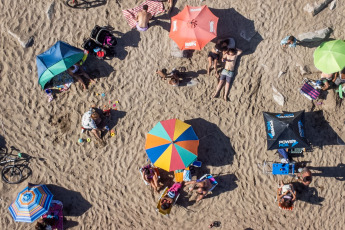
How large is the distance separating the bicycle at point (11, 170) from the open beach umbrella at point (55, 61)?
2.93 meters

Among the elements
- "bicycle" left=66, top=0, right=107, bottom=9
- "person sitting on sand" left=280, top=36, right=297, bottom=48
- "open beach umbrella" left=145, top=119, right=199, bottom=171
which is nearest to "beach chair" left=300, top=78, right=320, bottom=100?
"person sitting on sand" left=280, top=36, right=297, bottom=48

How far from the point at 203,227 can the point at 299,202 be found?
330 centimetres

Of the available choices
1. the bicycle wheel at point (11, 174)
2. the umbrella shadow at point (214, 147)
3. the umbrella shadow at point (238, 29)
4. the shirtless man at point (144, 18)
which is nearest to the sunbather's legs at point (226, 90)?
the umbrella shadow at point (214, 147)

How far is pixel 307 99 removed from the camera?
31.2ft

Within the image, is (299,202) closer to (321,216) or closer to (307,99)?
(321,216)

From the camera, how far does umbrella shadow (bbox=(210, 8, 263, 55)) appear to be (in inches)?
377

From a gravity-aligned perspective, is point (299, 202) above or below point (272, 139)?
below

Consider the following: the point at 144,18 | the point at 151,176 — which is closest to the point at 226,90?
the point at 144,18

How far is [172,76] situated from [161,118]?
1472 mm

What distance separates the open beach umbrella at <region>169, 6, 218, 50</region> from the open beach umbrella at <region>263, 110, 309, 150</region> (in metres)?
3.11

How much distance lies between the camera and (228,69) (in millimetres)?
9391

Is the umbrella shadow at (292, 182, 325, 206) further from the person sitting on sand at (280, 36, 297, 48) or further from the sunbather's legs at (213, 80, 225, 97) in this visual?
the person sitting on sand at (280, 36, 297, 48)

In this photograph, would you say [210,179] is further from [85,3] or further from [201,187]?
[85,3]

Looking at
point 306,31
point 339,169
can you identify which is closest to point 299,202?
point 339,169
